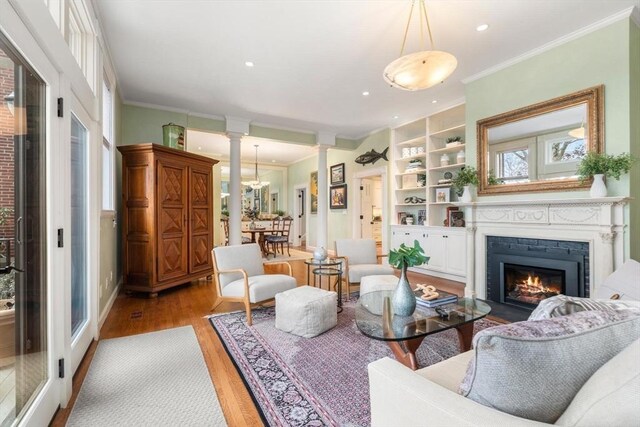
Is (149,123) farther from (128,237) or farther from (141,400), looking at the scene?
(141,400)

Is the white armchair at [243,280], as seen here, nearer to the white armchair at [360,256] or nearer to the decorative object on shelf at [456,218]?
the white armchair at [360,256]

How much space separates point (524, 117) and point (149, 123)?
539cm

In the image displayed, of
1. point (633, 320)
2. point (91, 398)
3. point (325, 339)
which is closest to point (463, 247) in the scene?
point (325, 339)

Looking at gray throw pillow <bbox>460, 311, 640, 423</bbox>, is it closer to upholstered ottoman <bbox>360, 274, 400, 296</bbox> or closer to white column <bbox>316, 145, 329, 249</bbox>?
upholstered ottoman <bbox>360, 274, 400, 296</bbox>

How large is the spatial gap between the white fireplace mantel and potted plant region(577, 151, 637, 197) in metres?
0.12

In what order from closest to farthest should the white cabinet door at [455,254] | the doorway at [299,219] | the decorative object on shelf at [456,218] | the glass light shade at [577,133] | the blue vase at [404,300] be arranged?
1. the blue vase at [404,300]
2. the glass light shade at [577,133]
3. the white cabinet door at [455,254]
4. the decorative object on shelf at [456,218]
5. the doorway at [299,219]

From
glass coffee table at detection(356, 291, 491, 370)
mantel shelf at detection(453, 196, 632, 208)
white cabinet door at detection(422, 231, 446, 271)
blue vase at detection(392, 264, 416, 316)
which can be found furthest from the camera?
white cabinet door at detection(422, 231, 446, 271)

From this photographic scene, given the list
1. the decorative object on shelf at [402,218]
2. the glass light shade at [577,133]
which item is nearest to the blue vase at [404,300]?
the glass light shade at [577,133]

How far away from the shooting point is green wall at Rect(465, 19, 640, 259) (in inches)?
110

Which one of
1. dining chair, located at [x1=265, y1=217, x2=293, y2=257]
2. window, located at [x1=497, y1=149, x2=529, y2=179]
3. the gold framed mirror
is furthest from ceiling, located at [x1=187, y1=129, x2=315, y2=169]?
window, located at [x1=497, y1=149, x2=529, y2=179]

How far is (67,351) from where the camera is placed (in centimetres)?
181

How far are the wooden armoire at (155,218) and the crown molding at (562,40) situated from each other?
4.16 m

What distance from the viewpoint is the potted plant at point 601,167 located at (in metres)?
2.71

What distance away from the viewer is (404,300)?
2078 mm
